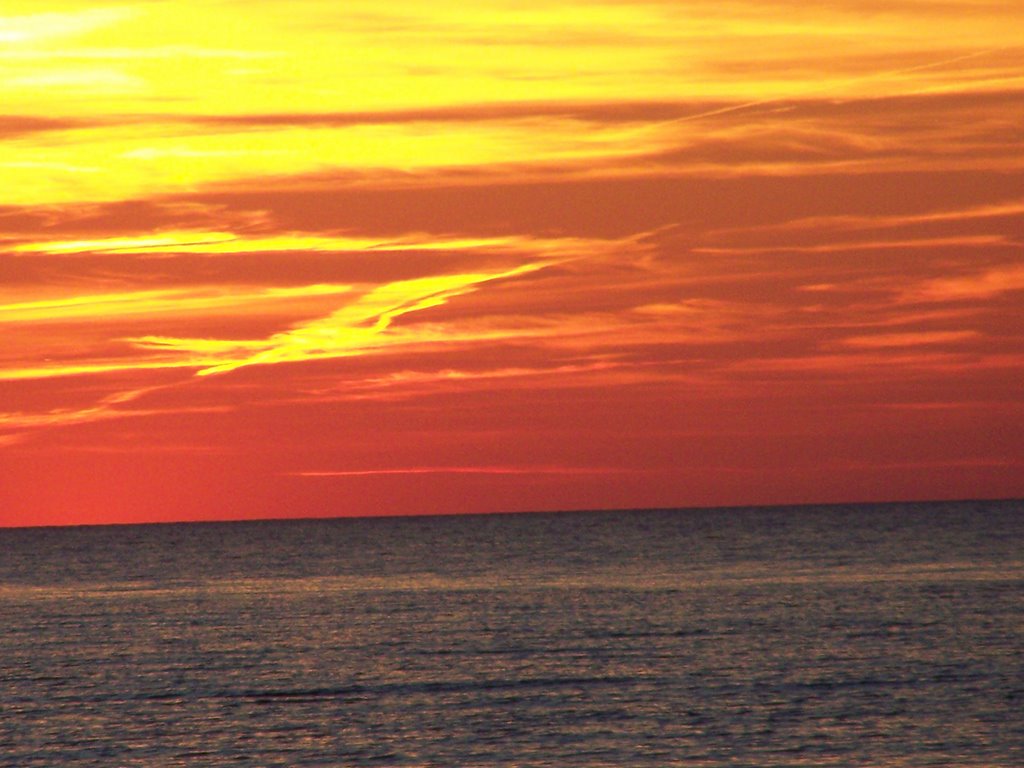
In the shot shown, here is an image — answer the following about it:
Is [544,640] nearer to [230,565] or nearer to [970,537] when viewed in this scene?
[230,565]

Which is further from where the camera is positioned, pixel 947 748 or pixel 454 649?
pixel 454 649

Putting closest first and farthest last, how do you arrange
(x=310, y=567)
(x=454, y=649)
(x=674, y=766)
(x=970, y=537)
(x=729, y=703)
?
(x=674, y=766), (x=729, y=703), (x=454, y=649), (x=310, y=567), (x=970, y=537)

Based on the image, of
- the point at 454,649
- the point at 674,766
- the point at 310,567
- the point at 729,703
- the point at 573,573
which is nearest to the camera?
the point at 674,766

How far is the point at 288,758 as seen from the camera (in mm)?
45938

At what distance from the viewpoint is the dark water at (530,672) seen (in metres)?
46.9

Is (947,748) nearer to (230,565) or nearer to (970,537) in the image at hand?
(230,565)

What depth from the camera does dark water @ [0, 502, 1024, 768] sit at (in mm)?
46938

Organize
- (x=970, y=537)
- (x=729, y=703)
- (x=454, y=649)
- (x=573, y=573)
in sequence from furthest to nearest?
(x=970, y=537) → (x=573, y=573) → (x=454, y=649) → (x=729, y=703)

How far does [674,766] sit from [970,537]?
156346 mm

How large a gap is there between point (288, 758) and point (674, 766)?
35.7ft

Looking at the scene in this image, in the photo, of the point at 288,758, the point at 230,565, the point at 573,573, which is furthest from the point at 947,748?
the point at 230,565

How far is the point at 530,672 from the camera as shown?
63.6 meters

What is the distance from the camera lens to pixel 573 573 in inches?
5423

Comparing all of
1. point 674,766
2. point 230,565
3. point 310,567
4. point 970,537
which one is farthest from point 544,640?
point 970,537
